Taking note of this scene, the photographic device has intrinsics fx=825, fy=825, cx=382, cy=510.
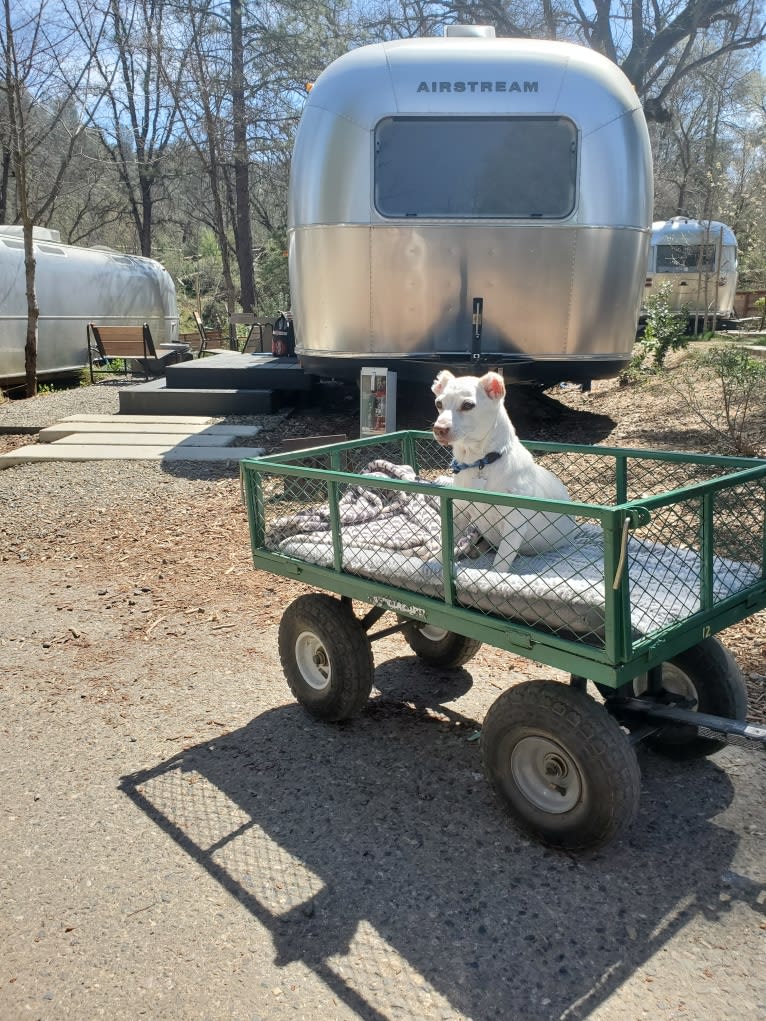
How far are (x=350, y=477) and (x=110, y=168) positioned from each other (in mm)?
31767

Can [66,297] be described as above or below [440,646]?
above

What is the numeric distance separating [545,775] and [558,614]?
578mm

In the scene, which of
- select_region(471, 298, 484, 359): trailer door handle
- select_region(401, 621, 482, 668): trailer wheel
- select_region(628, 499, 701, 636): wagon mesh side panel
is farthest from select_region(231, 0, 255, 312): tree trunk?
select_region(628, 499, 701, 636): wagon mesh side panel

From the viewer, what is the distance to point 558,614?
2582 mm

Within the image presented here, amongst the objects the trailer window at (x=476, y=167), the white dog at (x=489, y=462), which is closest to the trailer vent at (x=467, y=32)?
the trailer window at (x=476, y=167)

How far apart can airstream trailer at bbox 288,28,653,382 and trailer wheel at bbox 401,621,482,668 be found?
427 centimetres

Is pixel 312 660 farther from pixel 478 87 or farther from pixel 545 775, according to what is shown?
pixel 478 87

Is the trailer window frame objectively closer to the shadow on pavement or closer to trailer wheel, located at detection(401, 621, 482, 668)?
trailer wheel, located at detection(401, 621, 482, 668)

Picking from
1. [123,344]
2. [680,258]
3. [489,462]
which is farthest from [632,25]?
[489,462]

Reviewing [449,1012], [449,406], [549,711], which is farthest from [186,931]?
[449,406]

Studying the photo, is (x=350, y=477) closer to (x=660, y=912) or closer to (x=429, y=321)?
(x=660, y=912)

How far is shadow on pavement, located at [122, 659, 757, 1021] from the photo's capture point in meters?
2.24

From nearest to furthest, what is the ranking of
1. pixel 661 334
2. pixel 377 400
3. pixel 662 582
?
1. pixel 662 582
2. pixel 377 400
3. pixel 661 334

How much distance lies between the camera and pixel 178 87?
875 inches
